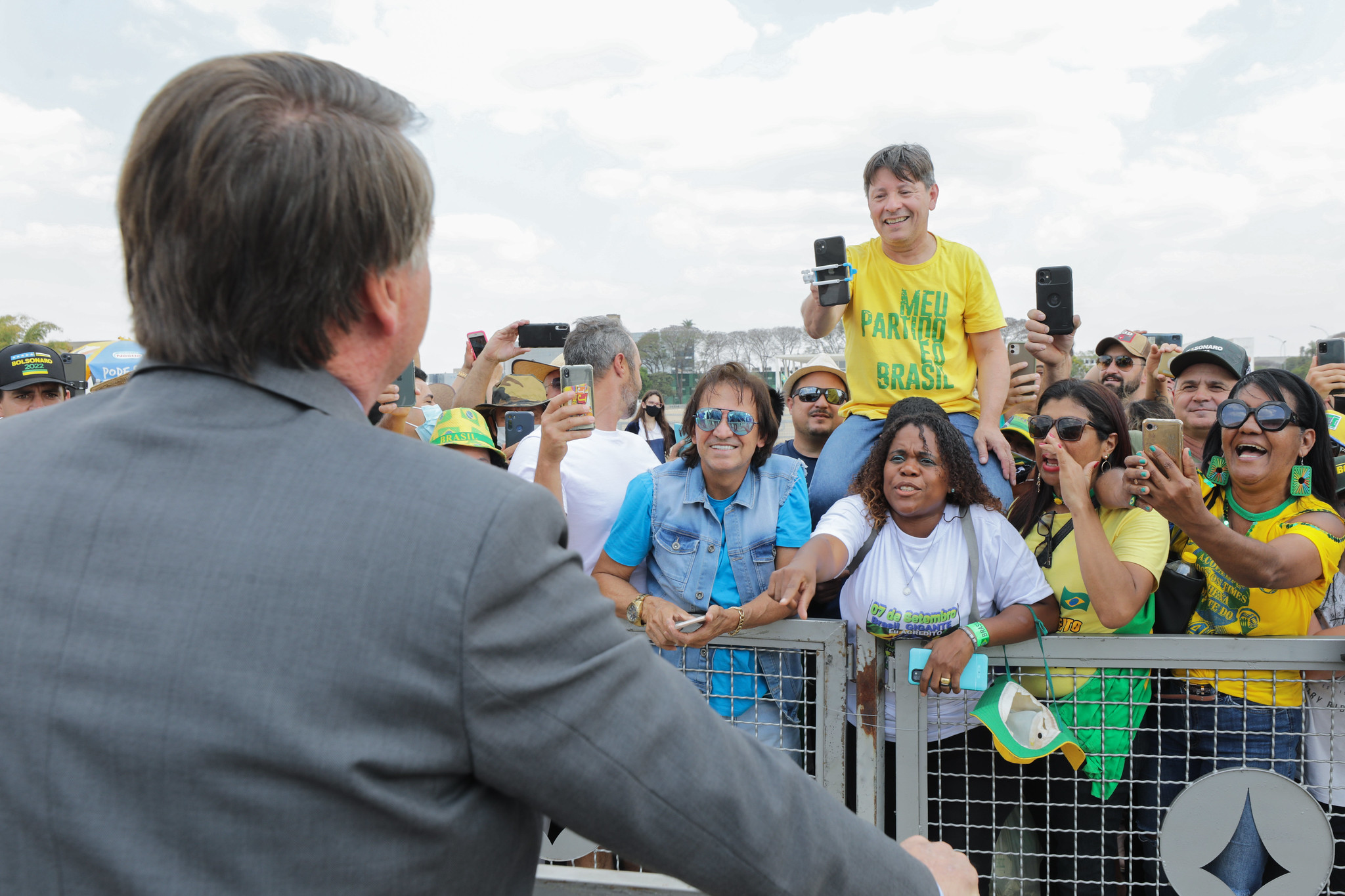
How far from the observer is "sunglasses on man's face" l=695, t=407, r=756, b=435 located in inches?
129

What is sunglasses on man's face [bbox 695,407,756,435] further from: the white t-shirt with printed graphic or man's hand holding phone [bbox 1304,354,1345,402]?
man's hand holding phone [bbox 1304,354,1345,402]

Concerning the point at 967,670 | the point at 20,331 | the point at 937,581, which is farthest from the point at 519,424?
the point at 20,331

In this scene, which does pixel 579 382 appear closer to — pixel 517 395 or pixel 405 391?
pixel 405 391

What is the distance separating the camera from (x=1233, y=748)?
2.73 metres

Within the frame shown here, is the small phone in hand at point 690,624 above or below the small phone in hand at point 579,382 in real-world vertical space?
below

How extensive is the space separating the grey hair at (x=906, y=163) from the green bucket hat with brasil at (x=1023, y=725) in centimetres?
213

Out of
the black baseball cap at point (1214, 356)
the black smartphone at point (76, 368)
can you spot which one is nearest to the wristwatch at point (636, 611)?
the black baseball cap at point (1214, 356)

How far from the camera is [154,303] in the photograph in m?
0.95

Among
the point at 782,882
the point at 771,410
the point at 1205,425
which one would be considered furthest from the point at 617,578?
the point at 1205,425

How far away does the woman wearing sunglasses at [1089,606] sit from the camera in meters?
2.72

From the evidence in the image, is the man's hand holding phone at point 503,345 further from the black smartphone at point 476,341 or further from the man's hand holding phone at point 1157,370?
the man's hand holding phone at point 1157,370

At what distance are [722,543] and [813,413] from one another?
1.62 metres

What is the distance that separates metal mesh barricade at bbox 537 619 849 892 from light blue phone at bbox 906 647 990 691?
8.0 inches

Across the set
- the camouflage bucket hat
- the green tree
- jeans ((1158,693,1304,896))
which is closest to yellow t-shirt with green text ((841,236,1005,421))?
jeans ((1158,693,1304,896))
